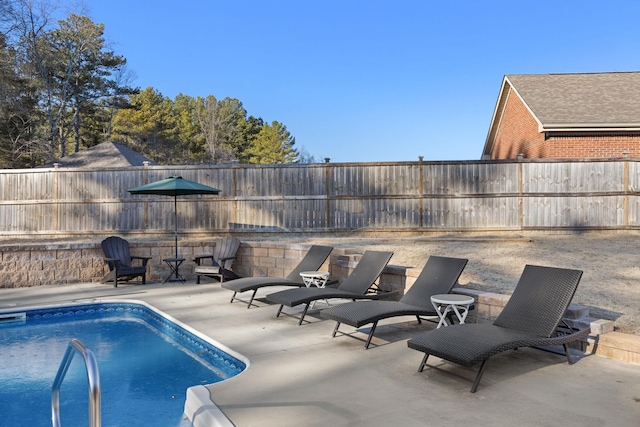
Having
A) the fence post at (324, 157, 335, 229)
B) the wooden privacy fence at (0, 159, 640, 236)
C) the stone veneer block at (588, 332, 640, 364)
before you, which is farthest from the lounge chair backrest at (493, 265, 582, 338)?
the fence post at (324, 157, 335, 229)

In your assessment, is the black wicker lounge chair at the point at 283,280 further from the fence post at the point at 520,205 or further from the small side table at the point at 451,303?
the fence post at the point at 520,205

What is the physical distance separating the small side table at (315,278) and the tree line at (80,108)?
11.2 m

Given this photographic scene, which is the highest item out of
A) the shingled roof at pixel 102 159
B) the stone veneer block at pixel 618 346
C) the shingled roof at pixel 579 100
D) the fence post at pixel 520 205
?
the shingled roof at pixel 579 100

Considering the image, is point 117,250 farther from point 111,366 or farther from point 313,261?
point 111,366

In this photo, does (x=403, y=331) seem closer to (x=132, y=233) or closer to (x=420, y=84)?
(x=132, y=233)

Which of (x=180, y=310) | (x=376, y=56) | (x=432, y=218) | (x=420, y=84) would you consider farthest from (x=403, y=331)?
(x=376, y=56)

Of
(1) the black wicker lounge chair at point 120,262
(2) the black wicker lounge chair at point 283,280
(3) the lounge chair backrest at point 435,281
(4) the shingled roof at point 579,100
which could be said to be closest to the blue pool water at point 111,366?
(2) the black wicker lounge chair at point 283,280

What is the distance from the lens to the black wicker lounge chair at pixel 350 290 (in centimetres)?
582

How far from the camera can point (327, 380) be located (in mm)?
3814

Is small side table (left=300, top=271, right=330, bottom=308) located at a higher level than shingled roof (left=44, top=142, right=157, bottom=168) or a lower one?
lower

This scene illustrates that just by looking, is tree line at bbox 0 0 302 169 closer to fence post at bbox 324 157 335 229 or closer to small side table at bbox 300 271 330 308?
fence post at bbox 324 157 335 229

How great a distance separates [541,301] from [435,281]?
58.5 inches

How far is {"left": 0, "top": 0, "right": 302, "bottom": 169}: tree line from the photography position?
22.2 meters

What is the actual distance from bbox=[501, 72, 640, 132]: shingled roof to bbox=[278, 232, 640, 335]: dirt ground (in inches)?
147
